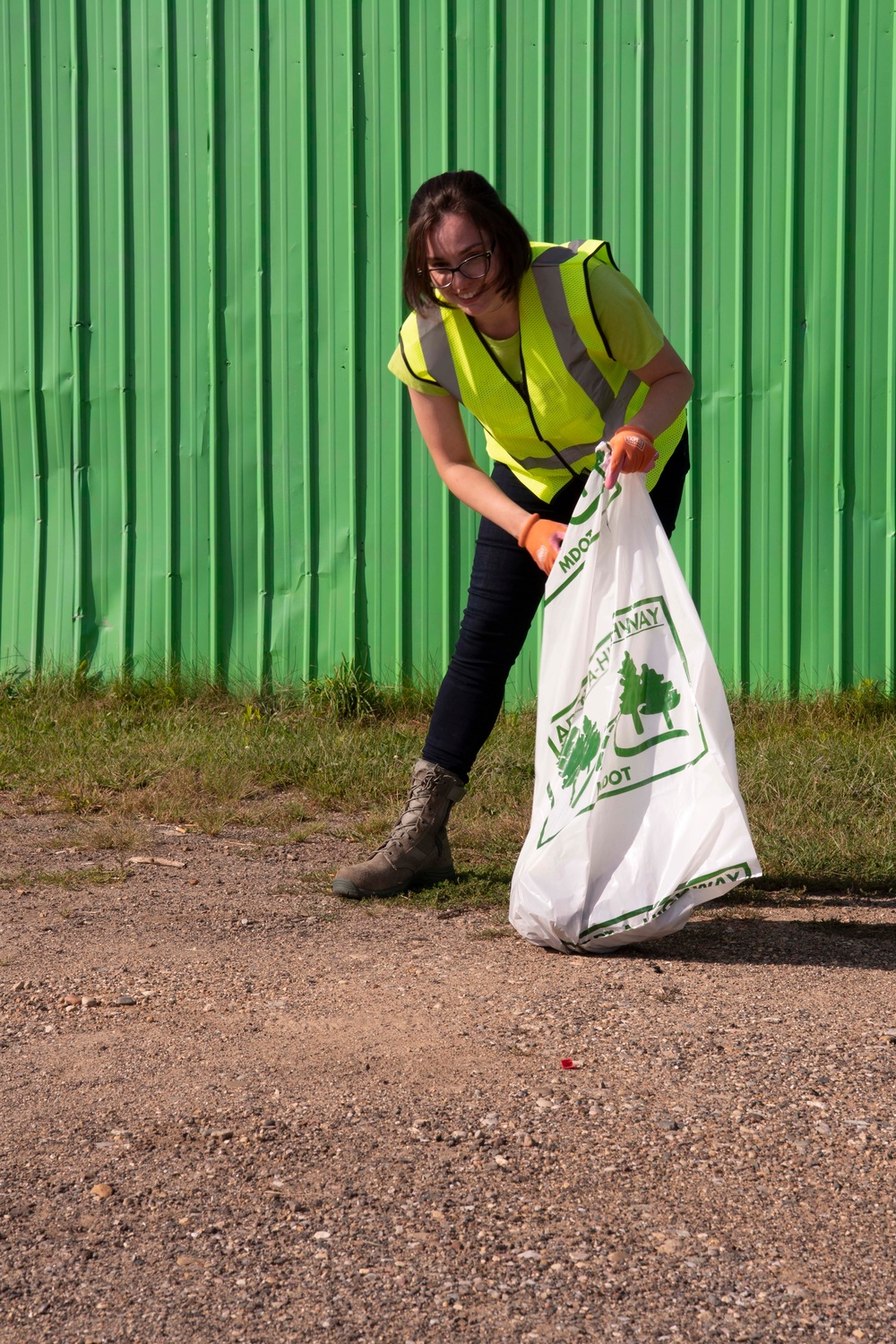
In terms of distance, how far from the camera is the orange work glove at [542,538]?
2688 millimetres

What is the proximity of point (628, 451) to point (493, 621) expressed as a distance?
57 cm

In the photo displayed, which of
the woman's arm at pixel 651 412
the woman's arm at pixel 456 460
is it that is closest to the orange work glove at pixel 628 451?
the woman's arm at pixel 651 412

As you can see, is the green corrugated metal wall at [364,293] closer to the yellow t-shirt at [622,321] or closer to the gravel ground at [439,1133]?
the yellow t-shirt at [622,321]

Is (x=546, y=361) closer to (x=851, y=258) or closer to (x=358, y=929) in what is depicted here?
(x=358, y=929)

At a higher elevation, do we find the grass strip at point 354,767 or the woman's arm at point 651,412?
the woman's arm at point 651,412

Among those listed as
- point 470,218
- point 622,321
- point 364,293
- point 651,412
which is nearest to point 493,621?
point 651,412

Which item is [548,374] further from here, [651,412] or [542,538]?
[542,538]

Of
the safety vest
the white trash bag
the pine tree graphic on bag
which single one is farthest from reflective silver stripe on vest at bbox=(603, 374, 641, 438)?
the pine tree graphic on bag

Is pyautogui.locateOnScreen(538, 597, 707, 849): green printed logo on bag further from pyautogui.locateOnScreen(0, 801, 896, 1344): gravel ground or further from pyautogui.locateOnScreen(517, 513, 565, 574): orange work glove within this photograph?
pyautogui.locateOnScreen(0, 801, 896, 1344): gravel ground

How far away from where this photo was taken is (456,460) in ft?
9.63

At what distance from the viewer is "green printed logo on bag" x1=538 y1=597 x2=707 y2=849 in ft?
8.32

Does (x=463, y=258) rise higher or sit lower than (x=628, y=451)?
higher

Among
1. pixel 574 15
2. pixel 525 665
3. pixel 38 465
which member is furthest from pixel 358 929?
pixel 574 15

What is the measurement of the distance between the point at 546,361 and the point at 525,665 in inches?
89.6
